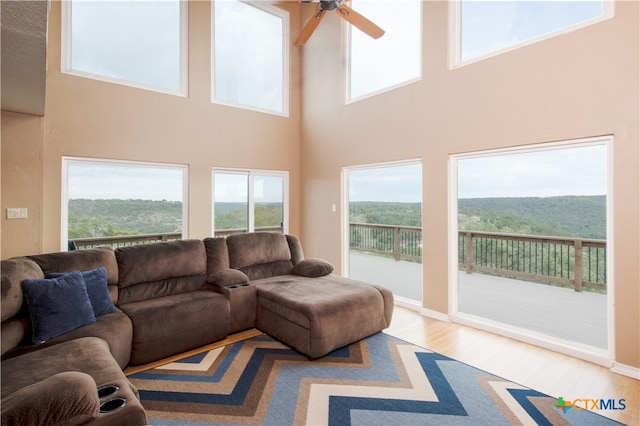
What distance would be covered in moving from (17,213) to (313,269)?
129 inches

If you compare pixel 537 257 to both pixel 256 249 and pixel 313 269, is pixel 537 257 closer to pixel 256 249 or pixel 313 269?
pixel 313 269

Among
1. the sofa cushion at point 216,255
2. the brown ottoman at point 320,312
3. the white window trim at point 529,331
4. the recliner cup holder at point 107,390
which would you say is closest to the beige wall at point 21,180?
the sofa cushion at point 216,255

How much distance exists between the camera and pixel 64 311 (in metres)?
2.37

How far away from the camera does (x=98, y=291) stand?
2.71 metres

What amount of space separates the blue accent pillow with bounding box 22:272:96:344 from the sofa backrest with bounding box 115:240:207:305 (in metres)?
0.53

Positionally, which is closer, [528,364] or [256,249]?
[528,364]

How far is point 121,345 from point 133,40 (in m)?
4.11

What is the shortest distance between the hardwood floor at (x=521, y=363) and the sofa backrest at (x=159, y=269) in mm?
667

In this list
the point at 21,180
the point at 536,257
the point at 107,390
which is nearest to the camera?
the point at 107,390

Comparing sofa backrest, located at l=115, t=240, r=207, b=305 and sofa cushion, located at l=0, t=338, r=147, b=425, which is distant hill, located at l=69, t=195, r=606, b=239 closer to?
sofa backrest, located at l=115, t=240, r=207, b=305

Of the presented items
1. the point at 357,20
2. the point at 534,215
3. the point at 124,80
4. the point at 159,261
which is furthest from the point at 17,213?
the point at 534,215

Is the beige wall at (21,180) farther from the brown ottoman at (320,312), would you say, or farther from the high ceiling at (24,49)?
the brown ottoman at (320,312)

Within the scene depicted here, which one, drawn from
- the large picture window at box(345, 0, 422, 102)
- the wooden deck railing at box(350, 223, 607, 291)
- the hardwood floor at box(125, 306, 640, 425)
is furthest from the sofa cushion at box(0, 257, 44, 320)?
the large picture window at box(345, 0, 422, 102)

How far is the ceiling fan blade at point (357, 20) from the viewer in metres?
3.34
